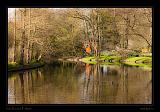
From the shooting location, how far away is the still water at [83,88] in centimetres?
343

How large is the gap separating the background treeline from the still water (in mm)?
146

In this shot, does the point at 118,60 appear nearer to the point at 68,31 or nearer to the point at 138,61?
the point at 138,61

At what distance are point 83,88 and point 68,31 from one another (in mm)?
462

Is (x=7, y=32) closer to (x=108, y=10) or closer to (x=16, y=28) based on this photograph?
(x=16, y=28)

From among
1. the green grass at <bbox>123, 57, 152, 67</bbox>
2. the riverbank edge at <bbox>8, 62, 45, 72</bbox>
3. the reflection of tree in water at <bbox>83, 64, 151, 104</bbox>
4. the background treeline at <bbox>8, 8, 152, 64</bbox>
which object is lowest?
the reflection of tree in water at <bbox>83, 64, 151, 104</bbox>

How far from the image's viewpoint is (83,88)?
3439 millimetres

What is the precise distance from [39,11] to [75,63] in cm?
49

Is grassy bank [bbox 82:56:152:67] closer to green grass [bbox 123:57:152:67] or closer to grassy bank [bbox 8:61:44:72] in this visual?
green grass [bbox 123:57:152:67]

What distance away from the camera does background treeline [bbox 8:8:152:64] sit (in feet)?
11.3

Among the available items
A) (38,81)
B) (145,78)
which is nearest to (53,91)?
(38,81)

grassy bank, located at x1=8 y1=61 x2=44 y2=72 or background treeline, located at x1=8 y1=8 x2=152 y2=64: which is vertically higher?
background treeline, located at x1=8 y1=8 x2=152 y2=64

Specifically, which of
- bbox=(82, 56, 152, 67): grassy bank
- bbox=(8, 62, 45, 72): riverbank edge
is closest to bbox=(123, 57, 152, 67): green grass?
bbox=(82, 56, 152, 67): grassy bank

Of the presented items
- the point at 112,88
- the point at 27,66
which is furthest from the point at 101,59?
the point at 27,66

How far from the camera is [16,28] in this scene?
137 inches
